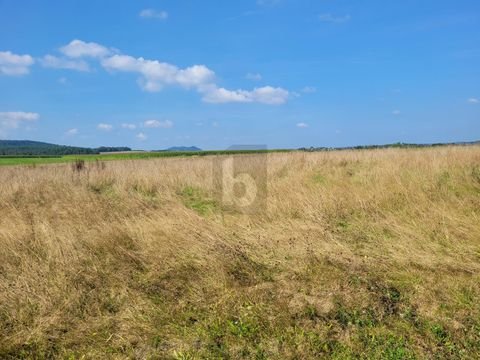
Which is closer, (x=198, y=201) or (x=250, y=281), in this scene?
(x=250, y=281)

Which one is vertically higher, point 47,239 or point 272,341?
point 47,239

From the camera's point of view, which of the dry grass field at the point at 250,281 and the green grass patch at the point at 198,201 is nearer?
the dry grass field at the point at 250,281

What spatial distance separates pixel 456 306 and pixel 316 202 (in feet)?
11.7

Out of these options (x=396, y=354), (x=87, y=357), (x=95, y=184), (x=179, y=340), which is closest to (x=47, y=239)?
(x=87, y=357)

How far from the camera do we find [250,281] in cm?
377

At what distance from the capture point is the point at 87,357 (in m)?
2.72

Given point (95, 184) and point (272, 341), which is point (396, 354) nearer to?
point (272, 341)

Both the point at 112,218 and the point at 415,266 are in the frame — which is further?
the point at 112,218

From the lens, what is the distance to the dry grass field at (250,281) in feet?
9.18

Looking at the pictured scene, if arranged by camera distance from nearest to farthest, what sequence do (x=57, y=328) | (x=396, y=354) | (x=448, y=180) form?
1. (x=396, y=354)
2. (x=57, y=328)
3. (x=448, y=180)

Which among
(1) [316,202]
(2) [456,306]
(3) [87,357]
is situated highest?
(1) [316,202]

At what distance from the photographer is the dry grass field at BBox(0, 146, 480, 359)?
2799 millimetres

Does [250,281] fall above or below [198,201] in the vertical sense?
below

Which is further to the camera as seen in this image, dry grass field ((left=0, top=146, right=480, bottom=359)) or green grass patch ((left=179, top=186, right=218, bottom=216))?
green grass patch ((left=179, top=186, right=218, bottom=216))
